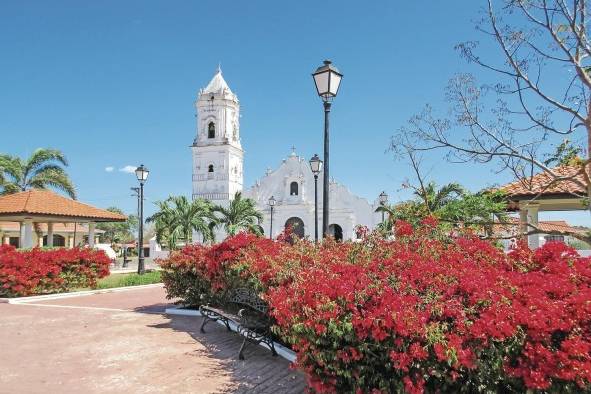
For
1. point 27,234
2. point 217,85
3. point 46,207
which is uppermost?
point 217,85

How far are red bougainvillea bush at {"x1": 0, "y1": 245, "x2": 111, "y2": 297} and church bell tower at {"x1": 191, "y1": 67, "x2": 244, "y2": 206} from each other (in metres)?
32.1

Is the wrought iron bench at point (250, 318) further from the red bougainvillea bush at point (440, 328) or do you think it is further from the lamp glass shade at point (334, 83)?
the lamp glass shade at point (334, 83)

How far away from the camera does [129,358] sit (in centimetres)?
595

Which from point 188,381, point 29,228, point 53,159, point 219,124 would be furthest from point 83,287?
point 219,124

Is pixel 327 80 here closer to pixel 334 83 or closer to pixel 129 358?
pixel 334 83

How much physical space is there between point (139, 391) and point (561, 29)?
6.35 metres

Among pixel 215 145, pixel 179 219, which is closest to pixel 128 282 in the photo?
pixel 179 219

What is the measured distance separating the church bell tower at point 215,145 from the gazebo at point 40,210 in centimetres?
2572

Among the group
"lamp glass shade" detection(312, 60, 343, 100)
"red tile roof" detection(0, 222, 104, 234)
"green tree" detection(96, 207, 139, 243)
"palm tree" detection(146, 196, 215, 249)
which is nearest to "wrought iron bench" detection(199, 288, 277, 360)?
"lamp glass shade" detection(312, 60, 343, 100)

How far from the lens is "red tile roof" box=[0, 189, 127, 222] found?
16.8m

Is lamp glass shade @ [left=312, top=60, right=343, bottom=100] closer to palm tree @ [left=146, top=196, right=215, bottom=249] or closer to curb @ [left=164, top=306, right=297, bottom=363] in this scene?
curb @ [left=164, top=306, right=297, bottom=363]

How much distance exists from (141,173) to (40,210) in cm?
385

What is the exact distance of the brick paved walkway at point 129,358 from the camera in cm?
488

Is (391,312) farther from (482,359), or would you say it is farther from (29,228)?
(29,228)
